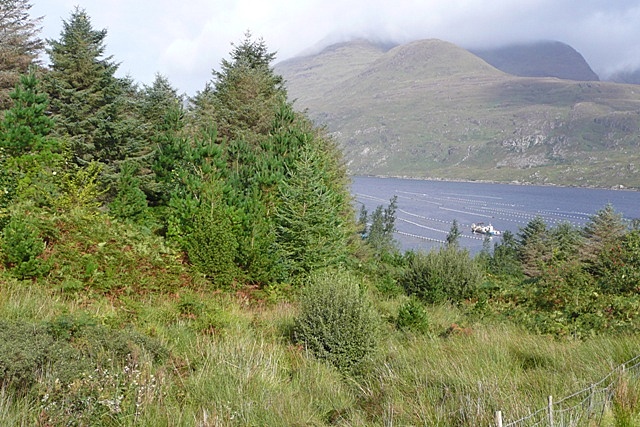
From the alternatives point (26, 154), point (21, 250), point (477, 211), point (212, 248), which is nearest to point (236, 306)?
point (212, 248)

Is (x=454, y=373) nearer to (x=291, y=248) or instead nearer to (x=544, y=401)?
(x=544, y=401)

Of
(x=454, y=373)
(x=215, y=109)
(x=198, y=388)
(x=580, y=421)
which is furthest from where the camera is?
(x=215, y=109)

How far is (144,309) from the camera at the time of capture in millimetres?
7145

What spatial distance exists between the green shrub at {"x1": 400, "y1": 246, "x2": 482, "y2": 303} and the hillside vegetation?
6 centimetres

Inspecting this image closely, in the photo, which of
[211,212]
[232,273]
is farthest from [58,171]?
[232,273]

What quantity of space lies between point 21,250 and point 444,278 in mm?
9680

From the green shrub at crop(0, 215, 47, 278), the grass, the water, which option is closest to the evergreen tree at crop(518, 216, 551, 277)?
the water

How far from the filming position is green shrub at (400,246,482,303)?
12.5 m

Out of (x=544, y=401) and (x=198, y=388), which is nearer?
(x=544, y=401)

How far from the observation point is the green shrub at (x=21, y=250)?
7.23 m

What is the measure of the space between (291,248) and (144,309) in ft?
13.6

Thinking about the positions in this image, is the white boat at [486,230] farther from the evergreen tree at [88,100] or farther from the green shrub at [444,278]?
the evergreen tree at [88,100]

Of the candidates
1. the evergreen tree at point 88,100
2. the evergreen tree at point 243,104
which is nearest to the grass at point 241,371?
the evergreen tree at point 88,100

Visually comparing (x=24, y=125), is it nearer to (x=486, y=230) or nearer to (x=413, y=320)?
(x=413, y=320)
